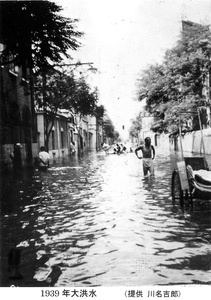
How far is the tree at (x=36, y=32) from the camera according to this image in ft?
31.8

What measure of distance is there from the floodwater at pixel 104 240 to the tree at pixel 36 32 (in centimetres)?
405

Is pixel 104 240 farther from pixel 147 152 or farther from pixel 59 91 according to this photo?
pixel 59 91

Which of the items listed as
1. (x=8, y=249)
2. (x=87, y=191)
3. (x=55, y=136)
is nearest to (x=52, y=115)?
(x=55, y=136)

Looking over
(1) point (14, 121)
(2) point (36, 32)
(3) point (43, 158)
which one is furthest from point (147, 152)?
(1) point (14, 121)

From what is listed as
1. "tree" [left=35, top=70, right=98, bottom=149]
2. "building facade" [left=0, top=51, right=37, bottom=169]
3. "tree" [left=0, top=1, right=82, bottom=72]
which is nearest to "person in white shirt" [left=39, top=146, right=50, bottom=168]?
"building facade" [left=0, top=51, right=37, bottom=169]

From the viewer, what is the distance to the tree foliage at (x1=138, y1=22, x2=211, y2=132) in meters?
27.9

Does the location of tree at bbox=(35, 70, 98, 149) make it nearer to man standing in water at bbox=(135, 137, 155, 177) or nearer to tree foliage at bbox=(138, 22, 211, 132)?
tree foliage at bbox=(138, 22, 211, 132)

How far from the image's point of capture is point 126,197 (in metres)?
9.77

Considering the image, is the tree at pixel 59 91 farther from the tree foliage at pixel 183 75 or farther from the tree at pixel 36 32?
the tree at pixel 36 32

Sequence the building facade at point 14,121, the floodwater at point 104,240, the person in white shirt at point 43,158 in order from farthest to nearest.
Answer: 1. the building facade at point 14,121
2. the person in white shirt at point 43,158
3. the floodwater at point 104,240

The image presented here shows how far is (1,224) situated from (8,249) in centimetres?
161

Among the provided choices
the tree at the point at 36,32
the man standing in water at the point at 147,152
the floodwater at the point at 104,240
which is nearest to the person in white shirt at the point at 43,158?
the man standing in water at the point at 147,152

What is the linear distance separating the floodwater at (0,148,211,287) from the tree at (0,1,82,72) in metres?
4.05

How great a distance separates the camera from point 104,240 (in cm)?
578
